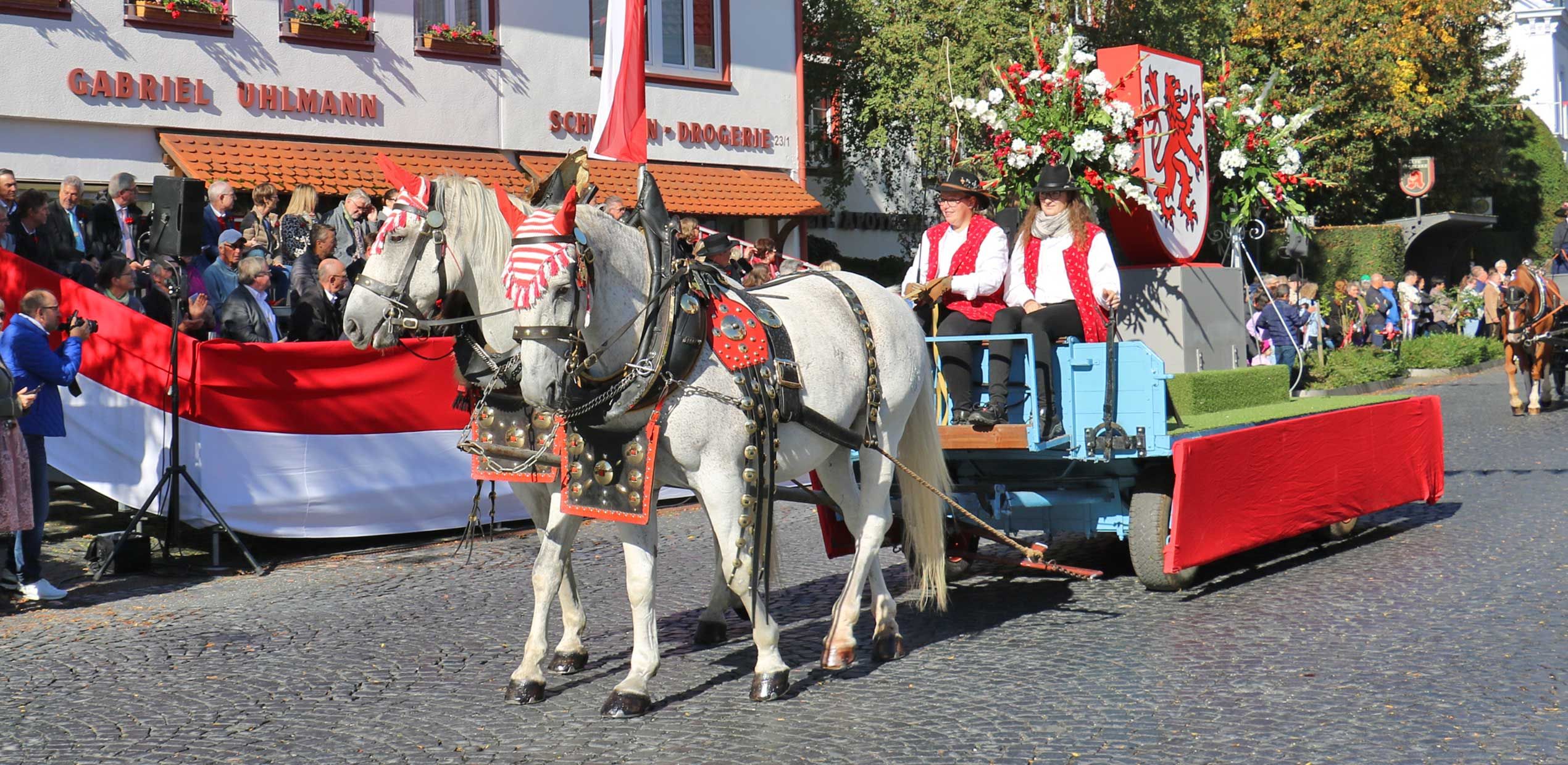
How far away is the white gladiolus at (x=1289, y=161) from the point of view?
9953 millimetres

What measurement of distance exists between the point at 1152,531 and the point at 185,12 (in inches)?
474

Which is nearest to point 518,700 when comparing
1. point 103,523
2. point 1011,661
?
point 1011,661

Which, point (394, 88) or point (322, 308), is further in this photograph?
point (394, 88)

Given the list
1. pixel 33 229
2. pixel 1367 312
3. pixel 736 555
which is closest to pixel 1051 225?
pixel 736 555

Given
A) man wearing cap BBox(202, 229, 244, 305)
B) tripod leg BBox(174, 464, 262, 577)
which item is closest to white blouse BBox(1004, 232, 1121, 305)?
tripod leg BBox(174, 464, 262, 577)

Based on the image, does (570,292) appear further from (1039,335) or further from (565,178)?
(1039,335)

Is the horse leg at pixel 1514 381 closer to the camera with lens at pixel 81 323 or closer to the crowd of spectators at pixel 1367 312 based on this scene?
the crowd of spectators at pixel 1367 312

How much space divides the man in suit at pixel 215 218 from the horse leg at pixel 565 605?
19.4 ft

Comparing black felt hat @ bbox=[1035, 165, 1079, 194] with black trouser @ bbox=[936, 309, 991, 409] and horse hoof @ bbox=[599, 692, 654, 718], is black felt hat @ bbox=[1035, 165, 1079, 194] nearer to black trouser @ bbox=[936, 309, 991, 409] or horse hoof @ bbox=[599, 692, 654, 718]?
black trouser @ bbox=[936, 309, 991, 409]

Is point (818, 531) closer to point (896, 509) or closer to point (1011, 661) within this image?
point (896, 509)

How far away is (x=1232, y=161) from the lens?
10023mm

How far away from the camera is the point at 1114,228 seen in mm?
9992

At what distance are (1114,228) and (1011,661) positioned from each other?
14.2 ft

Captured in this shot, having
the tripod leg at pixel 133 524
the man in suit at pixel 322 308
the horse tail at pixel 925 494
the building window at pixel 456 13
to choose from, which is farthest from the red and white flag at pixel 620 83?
the building window at pixel 456 13
